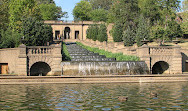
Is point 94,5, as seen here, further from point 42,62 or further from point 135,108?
point 135,108

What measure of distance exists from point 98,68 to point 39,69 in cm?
704

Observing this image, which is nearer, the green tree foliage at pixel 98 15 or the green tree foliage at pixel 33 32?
the green tree foliage at pixel 33 32

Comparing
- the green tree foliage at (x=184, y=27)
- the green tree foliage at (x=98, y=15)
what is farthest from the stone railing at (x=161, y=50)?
the green tree foliage at (x=98, y=15)

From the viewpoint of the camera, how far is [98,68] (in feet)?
91.6

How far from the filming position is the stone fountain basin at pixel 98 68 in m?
27.6

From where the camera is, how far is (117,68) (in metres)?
28.1

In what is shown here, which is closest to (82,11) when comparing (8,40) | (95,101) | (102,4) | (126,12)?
(102,4)

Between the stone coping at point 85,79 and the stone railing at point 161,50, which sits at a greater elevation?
the stone railing at point 161,50

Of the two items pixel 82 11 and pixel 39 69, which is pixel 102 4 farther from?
pixel 39 69

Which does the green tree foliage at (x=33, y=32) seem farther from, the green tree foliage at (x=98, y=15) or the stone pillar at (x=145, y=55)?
the green tree foliage at (x=98, y=15)

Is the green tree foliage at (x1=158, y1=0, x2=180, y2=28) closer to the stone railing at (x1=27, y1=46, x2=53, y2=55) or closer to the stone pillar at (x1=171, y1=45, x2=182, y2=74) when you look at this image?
the stone pillar at (x1=171, y1=45, x2=182, y2=74)

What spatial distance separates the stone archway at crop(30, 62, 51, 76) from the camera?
1198 inches

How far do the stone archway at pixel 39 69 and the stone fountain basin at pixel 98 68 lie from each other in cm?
312

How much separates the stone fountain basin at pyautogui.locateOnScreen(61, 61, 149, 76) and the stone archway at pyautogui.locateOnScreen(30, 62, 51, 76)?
3.12 metres
